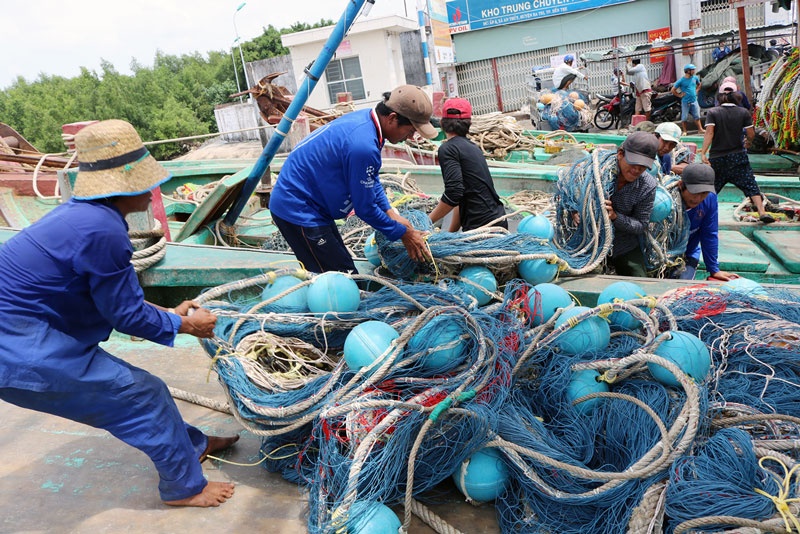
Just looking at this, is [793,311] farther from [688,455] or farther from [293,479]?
[293,479]

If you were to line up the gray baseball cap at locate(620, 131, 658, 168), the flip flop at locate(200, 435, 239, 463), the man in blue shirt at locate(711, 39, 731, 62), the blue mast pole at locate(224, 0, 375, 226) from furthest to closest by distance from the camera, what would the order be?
the man in blue shirt at locate(711, 39, 731, 62), the blue mast pole at locate(224, 0, 375, 226), the gray baseball cap at locate(620, 131, 658, 168), the flip flop at locate(200, 435, 239, 463)

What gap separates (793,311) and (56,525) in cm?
328

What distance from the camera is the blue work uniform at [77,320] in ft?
6.20

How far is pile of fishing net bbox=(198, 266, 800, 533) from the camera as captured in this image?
6.64 ft

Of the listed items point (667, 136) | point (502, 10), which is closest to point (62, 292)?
point (667, 136)

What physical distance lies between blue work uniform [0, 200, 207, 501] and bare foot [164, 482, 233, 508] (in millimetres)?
256

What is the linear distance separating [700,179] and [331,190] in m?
2.39

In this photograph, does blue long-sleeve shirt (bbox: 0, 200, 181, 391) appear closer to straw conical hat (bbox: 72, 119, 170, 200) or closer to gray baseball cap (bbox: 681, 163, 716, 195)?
straw conical hat (bbox: 72, 119, 170, 200)

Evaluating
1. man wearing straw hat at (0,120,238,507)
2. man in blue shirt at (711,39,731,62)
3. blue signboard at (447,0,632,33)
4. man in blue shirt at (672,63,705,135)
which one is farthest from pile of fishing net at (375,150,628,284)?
blue signboard at (447,0,632,33)

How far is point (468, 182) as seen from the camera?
3895mm

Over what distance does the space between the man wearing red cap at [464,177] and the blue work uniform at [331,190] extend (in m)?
0.76

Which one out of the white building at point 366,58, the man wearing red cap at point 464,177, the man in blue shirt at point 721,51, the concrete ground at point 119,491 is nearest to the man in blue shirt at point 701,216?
the man wearing red cap at point 464,177

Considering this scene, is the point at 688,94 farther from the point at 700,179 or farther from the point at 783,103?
the point at 700,179

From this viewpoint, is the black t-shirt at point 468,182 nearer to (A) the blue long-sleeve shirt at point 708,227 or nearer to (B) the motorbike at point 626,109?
(A) the blue long-sleeve shirt at point 708,227
